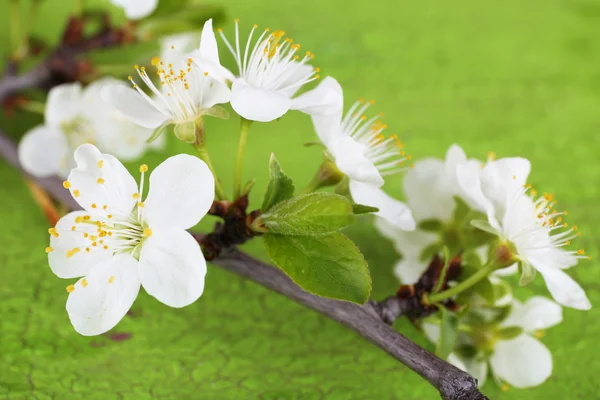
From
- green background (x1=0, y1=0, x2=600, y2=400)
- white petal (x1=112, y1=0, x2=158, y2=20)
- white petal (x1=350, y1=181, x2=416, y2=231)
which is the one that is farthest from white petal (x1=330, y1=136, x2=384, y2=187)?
white petal (x1=112, y1=0, x2=158, y2=20)

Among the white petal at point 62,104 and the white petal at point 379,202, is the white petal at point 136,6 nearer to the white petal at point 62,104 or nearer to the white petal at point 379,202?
the white petal at point 62,104

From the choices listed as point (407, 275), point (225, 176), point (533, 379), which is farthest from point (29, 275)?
point (533, 379)

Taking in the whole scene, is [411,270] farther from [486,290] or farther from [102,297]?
[102,297]

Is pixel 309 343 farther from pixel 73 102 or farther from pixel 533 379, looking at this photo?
pixel 73 102

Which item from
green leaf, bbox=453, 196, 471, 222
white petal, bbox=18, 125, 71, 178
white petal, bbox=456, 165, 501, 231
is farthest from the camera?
white petal, bbox=18, 125, 71, 178

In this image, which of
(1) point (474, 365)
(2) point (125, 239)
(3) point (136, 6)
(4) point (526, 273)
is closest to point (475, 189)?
(4) point (526, 273)

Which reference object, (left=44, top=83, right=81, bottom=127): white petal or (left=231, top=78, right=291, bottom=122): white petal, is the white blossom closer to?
(left=231, top=78, right=291, bottom=122): white petal
